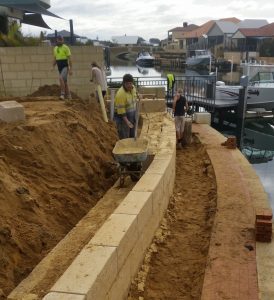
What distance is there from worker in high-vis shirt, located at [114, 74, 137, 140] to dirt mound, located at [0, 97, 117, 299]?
2.45ft

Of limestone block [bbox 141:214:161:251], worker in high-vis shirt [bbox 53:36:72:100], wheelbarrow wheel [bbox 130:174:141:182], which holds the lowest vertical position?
limestone block [bbox 141:214:161:251]

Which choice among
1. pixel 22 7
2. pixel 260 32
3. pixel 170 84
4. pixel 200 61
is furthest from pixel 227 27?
pixel 22 7

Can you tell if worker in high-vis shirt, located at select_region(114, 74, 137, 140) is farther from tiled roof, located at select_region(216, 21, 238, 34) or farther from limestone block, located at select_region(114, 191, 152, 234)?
tiled roof, located at select_region(216, 21, 238, 34)

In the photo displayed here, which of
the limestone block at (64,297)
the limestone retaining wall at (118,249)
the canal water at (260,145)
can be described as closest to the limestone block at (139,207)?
the limestone retaining wall at (118,249)

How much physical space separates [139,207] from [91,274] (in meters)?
1.42

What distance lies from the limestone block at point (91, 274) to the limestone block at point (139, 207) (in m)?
0.84

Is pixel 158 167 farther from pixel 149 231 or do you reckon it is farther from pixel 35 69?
pixel 35 69

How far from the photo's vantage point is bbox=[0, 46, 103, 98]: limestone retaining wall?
10867 mm

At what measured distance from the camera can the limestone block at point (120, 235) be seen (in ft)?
12.3

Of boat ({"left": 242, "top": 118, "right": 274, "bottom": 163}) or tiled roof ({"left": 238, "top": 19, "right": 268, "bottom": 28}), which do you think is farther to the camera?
tiled roof ({"left": 238, "top": 19, "right": 268, "bottom": 28})

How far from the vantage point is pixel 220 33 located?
7831 cm

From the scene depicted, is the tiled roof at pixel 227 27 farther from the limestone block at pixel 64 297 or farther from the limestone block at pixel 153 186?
the limestone block at pixel 64 297

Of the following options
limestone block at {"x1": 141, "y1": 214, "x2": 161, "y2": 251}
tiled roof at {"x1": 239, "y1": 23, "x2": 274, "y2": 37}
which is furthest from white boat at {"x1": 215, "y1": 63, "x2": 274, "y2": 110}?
tiled roof at {"x1": 239, "y1": 23, "x2": 274, "y2": 37}

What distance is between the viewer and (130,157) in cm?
584
